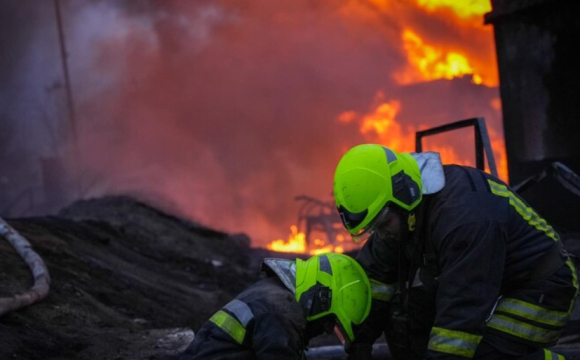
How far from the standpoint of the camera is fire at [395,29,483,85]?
1437 cm

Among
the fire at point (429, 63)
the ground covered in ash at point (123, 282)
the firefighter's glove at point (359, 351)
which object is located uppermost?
the fire at point (429, 63)

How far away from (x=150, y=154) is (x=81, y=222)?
7.39 metres

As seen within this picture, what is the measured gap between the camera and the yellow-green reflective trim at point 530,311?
3.33 meters

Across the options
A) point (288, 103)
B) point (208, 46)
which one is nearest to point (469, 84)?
point (288, 103)

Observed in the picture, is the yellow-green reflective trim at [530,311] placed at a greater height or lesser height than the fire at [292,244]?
greater

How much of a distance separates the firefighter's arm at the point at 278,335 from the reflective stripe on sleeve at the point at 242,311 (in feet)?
0.13

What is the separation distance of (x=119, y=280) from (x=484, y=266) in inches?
255

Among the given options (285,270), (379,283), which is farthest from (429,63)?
(285,270)

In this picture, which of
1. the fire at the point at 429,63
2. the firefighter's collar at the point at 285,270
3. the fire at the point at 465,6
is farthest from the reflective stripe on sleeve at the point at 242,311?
the fire at the point at 429,63

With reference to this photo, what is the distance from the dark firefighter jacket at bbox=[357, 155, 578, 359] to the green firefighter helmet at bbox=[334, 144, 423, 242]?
104 mm

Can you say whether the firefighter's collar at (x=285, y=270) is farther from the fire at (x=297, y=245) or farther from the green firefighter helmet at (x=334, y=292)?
the fire at (x=297, y=245)

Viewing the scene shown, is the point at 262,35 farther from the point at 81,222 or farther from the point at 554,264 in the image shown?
the point at 554,264

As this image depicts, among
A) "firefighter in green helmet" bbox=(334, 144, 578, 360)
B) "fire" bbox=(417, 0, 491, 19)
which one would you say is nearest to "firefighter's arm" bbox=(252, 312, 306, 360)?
"firefighter in green helmet" bbox=(334, 144, 578, 360)

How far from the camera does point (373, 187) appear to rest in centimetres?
322
